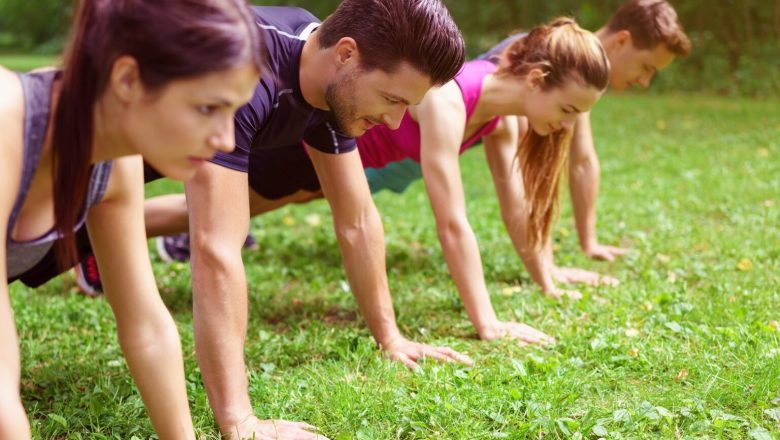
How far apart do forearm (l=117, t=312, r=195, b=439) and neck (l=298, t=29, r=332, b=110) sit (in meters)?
0.93

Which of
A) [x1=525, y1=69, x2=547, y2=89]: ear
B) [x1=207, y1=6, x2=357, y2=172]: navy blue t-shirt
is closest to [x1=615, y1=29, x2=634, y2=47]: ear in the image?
[x1=525, y1=69, x2=547, y2=89]: ear

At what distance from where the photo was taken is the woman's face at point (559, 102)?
358 cm

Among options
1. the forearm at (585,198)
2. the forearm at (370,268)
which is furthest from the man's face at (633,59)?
the forearm at (370,268)

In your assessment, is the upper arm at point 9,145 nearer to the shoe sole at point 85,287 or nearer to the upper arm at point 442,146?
the upper arm at point 442,146

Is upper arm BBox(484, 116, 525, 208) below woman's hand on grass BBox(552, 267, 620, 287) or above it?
above

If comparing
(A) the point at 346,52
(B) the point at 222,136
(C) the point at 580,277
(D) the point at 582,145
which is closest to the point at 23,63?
(D) the point at 582,145

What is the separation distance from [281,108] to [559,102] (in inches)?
51.6

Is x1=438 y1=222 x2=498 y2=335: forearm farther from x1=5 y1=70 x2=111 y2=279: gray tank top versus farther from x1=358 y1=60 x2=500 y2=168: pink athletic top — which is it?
x1=5 y1=70 x2=111 y2=279: gray tank top

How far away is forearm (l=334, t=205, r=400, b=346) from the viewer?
3.30 m

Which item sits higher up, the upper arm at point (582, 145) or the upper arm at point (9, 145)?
the upper arm at point (9, 145)

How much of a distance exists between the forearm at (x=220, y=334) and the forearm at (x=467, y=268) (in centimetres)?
120

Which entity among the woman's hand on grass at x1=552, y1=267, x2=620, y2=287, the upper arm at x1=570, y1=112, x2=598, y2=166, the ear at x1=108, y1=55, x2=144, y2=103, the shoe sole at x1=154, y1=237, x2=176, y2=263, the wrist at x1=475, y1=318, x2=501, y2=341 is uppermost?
the ear at x1=108, y1=55, x2=144, y2=103

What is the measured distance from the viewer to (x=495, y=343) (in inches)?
134

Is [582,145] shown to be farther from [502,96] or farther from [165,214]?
[165,214]
